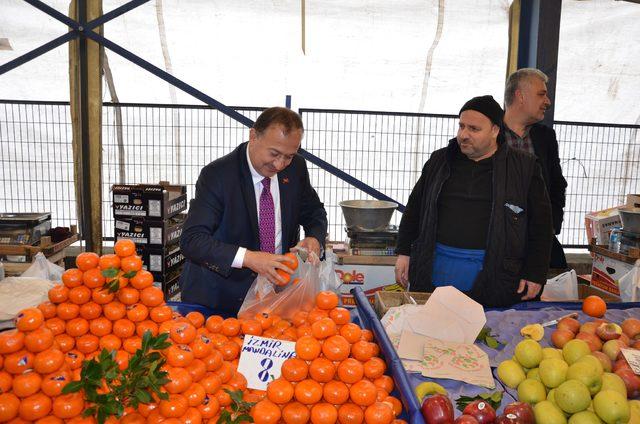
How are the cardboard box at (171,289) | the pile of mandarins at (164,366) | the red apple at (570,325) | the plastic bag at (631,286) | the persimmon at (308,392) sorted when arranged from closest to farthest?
1. the pile of mandarins at (164,366)
2. the persimmon at (308,392)
3. the red apple at (570,325)
4. the plastic bag at (631,286)
5. the cardboard box at (171,289)

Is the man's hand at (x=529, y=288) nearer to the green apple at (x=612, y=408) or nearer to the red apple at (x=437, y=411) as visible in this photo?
the green apple at (x=612, y=408)

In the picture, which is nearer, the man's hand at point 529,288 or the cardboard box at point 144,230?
the man's hand at point 529,288

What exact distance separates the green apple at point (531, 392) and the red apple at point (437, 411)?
352 millimetres

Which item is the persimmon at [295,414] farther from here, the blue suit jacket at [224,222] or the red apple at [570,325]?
the red apple at [570,325]

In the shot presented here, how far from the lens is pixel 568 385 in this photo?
1588 mm

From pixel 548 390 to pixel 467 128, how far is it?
1.49 metres

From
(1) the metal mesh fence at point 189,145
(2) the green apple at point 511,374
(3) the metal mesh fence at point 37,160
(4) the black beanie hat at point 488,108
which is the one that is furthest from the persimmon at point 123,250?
(3) the metal mesh fence at point 37,160

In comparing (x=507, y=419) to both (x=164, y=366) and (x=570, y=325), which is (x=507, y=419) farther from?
(x=164, y=366)

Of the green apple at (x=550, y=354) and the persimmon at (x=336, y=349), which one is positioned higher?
the persimmon at (x=336, y=349)

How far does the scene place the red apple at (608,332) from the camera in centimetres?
206

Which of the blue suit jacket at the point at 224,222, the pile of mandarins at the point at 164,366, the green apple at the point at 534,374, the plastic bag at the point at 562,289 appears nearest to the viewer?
the pile of mandarins at the point at 164,366

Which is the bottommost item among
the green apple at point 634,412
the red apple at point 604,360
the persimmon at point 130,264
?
the green apple at point 634,412

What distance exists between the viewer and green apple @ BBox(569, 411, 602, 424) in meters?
1.52

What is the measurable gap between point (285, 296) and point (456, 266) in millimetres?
1125
